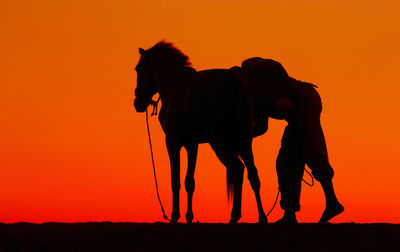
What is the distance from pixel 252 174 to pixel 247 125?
84cm

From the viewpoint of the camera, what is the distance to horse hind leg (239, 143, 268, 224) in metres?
14.5

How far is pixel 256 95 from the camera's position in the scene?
49.3 ft

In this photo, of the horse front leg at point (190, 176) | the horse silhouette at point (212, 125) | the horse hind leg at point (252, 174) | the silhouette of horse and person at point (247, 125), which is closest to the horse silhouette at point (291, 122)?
the silhouette of horse and person at point (247, 125)

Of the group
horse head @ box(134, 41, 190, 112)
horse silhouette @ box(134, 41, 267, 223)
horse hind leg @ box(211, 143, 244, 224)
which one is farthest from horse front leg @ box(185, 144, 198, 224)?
horse head @ box(134, 41, 190, 112)

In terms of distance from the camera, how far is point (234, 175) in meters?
14.8

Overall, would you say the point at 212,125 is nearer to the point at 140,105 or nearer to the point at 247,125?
the point at 247,125

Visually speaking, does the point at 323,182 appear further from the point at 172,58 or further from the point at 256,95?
the point at 172,58

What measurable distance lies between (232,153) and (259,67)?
1619mm
